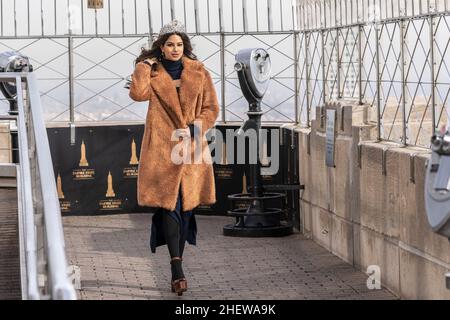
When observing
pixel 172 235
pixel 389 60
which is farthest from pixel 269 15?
pixel 172 235

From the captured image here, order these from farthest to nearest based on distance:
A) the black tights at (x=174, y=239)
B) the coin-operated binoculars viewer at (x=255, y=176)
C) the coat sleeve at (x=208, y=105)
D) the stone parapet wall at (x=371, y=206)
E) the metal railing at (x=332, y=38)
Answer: the coin-operated binoculars viewer at (x=255, y=176), the coat sleeve at (x=208, y=105), the black tights at (x=174, y=239), the metal railing at (x=332, y=38), the stone parapet wall at (x=371, y=206)

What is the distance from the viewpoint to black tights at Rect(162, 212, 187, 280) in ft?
31.7

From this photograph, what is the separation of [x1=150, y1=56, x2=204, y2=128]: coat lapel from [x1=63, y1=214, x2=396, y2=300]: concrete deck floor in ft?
4.07

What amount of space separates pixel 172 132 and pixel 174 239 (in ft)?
2.47

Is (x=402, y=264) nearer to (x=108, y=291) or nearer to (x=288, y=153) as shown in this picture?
(x=108, y=291)

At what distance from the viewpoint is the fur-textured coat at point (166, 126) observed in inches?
389

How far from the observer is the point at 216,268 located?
11.0m

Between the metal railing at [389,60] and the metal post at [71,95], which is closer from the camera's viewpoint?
the metal railing at [389,60]

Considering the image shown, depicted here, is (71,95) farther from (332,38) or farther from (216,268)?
(216,268)

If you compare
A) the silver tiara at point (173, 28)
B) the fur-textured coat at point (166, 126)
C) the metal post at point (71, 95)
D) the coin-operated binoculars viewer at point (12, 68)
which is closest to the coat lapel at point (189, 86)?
the fur-textured coat at point (166, 126)

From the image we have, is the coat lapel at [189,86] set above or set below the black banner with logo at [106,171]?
above

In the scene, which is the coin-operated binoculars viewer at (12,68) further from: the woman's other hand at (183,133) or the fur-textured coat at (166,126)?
the woman's other hand at (183,133)
